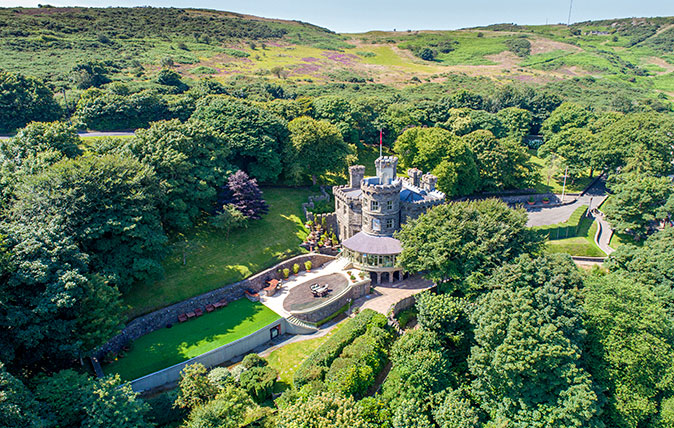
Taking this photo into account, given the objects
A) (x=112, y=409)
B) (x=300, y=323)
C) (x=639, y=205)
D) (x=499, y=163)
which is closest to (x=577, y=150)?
(x=499, y=163)

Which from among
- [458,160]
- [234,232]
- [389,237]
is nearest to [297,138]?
[234,232]

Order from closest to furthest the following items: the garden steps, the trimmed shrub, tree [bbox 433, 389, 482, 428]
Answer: tree [bbox 433, 389, 482, 428] < the trimmed shrub < the garden steps

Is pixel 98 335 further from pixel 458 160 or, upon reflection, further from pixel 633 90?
pixel 633 90

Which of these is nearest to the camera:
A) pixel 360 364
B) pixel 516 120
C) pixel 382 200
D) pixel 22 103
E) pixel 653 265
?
pixel 360 364

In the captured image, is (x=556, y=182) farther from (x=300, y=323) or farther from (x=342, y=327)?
(x=300, y=323)

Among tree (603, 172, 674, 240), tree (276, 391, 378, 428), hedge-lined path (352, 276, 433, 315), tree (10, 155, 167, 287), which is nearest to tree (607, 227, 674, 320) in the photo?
tree (603, 172, 674, 240)

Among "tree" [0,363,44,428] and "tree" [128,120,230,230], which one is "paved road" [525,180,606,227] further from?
"tree" [0,363,44,428]

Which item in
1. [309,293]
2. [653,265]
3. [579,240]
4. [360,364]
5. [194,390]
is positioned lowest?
[309,293]
